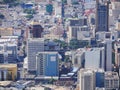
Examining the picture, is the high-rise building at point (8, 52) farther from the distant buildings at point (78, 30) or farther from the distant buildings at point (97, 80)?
the distant buildings at point (97, 80)

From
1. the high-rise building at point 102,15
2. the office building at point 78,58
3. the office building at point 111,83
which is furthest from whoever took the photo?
the high-rise building at point 102,15

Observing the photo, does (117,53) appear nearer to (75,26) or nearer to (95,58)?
(95,58)

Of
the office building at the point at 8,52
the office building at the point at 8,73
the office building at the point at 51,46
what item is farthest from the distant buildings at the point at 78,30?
the office building at the point at 8,73

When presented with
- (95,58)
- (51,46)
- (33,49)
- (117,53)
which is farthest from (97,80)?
(51,46)

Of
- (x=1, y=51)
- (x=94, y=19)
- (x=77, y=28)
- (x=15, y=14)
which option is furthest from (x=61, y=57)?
(x=15, y=14)

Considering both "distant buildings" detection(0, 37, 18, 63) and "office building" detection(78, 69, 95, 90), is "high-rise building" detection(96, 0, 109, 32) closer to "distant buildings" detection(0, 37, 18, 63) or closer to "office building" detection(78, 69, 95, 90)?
"distant buildings" detection(0, 37, 18, 63)

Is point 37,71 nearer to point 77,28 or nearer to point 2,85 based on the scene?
point 2,85

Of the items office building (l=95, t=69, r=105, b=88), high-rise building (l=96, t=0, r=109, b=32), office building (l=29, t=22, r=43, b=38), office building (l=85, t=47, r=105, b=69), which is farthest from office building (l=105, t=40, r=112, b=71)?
high-rise building (l=96, t=0, r=109, b=32)
